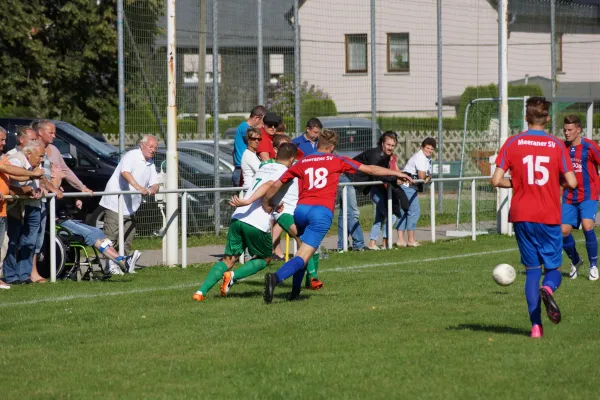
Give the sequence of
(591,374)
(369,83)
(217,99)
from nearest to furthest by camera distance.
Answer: (591,374) < (217,99) < (369,83)

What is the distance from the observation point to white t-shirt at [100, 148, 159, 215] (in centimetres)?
1469

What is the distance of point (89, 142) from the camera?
63.0 feet

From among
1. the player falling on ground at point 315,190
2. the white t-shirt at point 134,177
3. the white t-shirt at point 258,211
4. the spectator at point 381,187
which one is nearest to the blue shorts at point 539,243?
the player falling on ground at point 315,190

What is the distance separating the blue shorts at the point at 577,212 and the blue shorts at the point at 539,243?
4.58 metres

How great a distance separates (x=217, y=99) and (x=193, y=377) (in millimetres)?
12490

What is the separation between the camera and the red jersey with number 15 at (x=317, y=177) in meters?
10.9

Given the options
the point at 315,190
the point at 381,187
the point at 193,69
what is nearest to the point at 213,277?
the point at 315,190

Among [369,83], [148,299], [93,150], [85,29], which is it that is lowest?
[148,299]

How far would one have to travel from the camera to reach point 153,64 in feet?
58.9

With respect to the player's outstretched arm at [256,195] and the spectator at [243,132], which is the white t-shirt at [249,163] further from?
the player's outstretched arm at [256,195]

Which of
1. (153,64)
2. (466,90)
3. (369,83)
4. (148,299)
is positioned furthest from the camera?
(466,90)

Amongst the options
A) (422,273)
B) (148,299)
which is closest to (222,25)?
(422,273)

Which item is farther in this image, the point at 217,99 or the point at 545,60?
the point at 545,60

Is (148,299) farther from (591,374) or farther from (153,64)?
(153,64)
